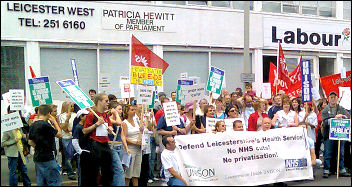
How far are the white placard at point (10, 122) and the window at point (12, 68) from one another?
24.4ft

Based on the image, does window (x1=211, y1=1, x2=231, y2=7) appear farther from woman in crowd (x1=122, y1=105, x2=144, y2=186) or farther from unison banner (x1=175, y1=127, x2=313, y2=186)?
woman in crowd (x1=122, y1=105, x2=144, y2=186)

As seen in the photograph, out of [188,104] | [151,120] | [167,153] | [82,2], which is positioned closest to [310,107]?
[188,104]

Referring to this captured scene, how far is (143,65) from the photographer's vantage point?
378 inches

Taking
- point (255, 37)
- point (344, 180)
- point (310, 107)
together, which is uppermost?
point (255, 37)

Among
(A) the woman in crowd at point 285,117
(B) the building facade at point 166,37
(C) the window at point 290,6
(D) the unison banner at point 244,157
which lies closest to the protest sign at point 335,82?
(A) the woman in crowd at point 285,117

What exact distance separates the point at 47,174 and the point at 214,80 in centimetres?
524

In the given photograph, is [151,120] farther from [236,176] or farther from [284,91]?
[284,91]

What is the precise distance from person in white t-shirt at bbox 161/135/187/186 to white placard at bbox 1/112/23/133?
113 inches

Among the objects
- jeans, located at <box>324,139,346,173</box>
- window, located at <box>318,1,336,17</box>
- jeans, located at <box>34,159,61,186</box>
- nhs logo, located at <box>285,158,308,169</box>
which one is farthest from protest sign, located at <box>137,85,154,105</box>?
window, located at <box>318,1,336,17</box>

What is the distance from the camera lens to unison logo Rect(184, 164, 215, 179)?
813 centimetres

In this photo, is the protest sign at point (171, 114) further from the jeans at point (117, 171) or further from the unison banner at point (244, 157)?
the jeans at point (117, 171)

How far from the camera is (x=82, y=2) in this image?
55.4 feet

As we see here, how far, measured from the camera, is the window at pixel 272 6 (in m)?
21.6

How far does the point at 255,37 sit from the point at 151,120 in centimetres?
1155
